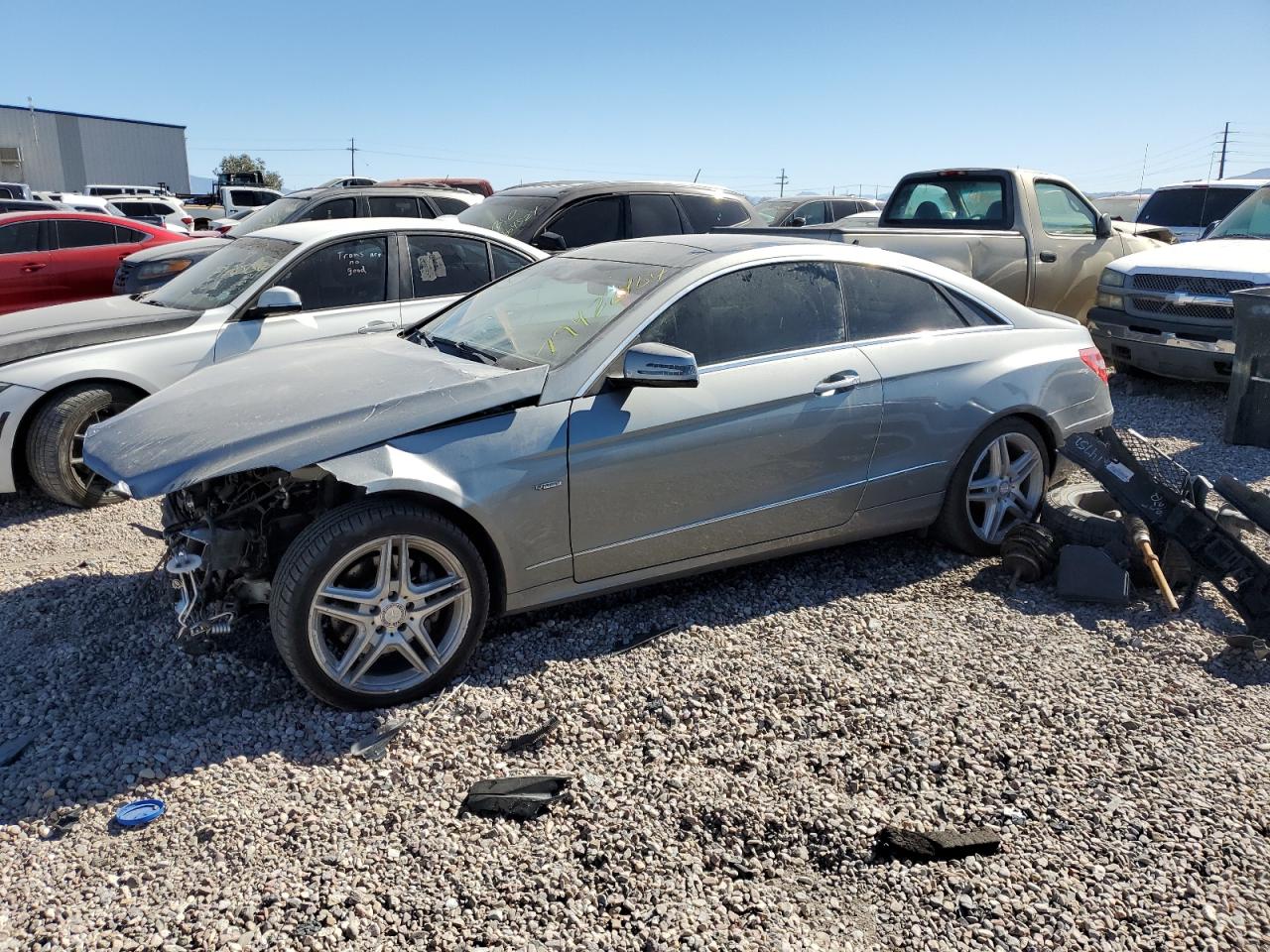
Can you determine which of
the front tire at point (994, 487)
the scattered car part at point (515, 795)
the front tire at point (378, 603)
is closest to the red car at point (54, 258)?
the front tire at point (378, 603)

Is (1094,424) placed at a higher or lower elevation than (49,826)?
higher

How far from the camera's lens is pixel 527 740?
352cm

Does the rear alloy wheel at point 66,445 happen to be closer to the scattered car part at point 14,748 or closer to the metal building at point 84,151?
the scattered car part at point 14,748

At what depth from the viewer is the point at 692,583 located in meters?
4.86

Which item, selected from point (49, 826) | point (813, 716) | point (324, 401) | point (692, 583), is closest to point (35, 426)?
point (324, 401)

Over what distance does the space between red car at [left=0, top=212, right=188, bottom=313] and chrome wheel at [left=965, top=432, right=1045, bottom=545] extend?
1015 centimetres

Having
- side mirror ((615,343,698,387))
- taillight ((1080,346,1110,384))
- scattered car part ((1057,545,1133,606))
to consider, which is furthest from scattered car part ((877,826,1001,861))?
taillight ((1080,346,1110,384))

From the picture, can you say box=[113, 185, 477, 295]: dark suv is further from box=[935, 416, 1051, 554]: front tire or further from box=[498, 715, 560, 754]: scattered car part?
box=[498, 715, 560, 754]: scattered car part

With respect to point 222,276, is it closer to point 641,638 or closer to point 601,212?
point 601,212

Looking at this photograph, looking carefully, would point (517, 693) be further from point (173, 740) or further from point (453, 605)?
point (173, 740)

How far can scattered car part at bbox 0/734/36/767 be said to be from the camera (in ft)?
11.3

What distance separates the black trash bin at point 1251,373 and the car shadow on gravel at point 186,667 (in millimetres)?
3910

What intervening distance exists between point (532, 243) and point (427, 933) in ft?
23.7

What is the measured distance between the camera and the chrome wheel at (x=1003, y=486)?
512cm
